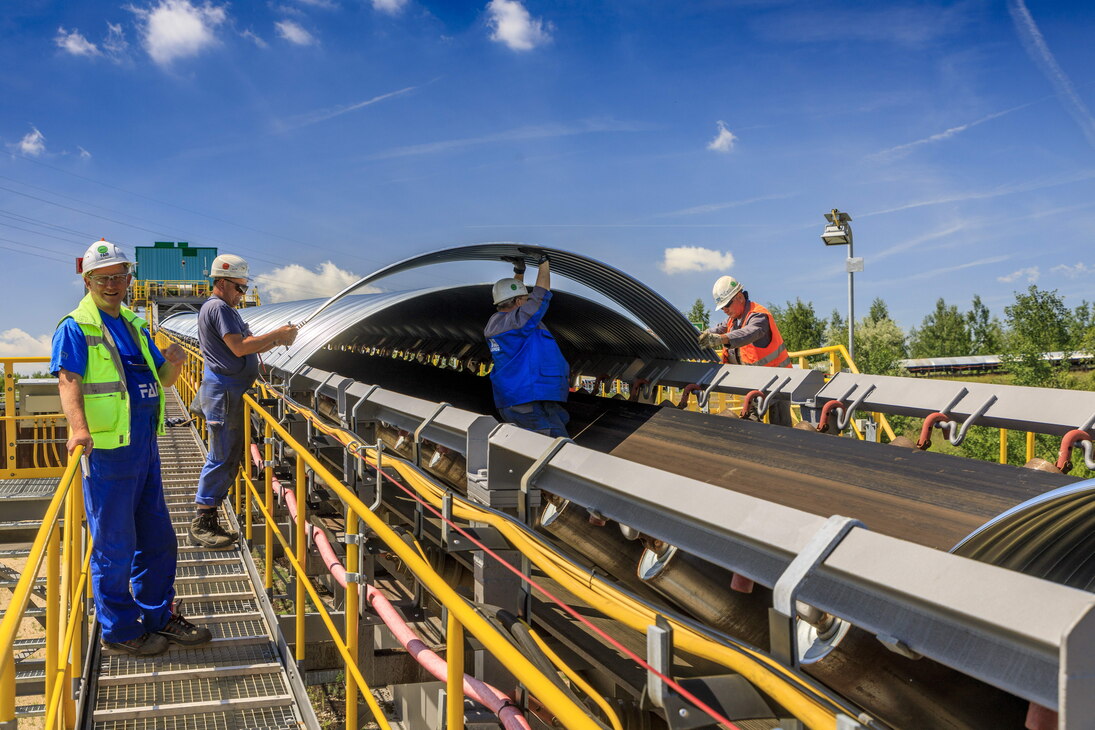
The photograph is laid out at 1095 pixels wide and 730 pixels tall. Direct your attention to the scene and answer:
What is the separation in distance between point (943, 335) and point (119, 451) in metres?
80.2

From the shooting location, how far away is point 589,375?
944 cm

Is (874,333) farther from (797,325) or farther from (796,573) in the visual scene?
(796,573)

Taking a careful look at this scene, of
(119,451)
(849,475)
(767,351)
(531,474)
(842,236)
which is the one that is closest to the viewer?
(531,474)

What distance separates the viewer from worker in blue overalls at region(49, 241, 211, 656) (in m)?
4.32

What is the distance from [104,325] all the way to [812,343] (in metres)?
59.0

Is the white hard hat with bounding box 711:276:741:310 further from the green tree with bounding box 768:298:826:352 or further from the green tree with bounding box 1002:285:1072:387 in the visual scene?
the green tree with bounding box 768:298:826:352

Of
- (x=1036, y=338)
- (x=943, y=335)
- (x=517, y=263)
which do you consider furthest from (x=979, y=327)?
(x=517, y=263)

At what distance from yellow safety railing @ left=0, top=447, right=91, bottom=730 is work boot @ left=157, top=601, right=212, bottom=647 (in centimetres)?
46

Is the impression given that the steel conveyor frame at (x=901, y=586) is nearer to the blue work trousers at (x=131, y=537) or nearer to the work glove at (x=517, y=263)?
the blue work trousers at (x=131, y=537)

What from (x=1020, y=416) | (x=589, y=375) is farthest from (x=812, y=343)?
(x=1020, y=416)

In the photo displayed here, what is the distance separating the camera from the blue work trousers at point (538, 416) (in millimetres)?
6148

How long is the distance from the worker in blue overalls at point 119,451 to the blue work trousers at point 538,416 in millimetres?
2412

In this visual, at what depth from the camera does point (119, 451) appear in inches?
174

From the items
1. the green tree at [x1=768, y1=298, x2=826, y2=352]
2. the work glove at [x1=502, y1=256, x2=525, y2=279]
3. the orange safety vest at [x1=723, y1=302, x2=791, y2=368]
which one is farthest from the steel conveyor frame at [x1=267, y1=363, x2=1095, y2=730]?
the green tree at [x1=768, y1=298, x2=826, y2=352]
